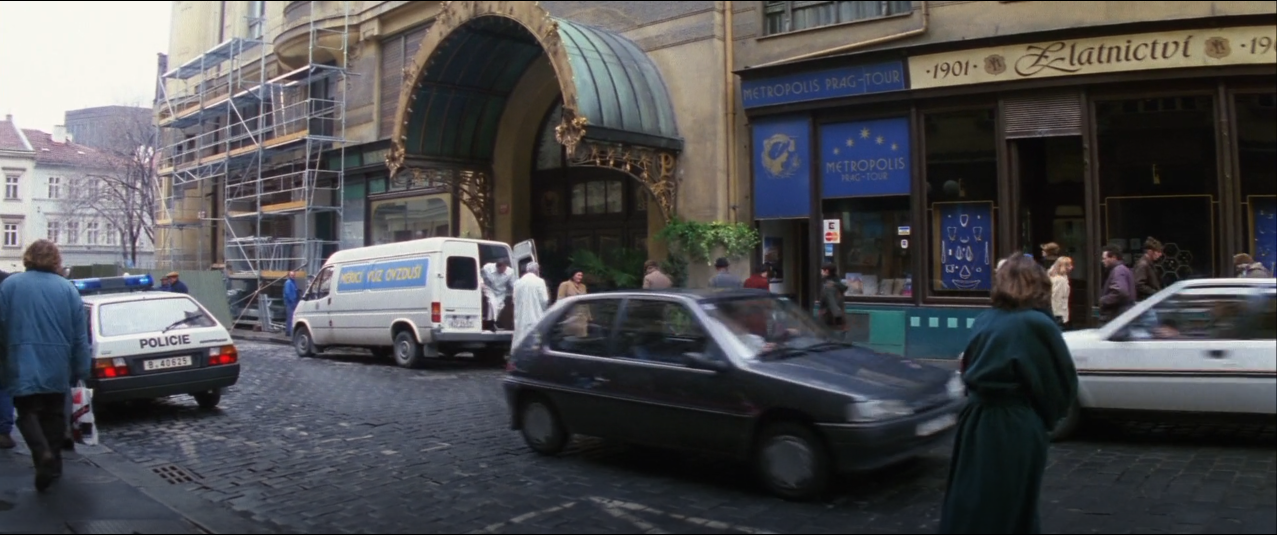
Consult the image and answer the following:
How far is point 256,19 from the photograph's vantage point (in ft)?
92.9

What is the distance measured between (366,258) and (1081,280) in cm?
1122

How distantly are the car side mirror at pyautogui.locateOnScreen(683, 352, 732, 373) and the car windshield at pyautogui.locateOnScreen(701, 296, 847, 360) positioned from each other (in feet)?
0.58

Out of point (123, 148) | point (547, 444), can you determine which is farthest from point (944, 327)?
point (123, 148)

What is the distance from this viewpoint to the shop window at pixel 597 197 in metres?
19.0

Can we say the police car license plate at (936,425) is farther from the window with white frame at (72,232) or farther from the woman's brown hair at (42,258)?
the window with white frame at (72,232)

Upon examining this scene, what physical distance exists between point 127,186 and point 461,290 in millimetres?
18999

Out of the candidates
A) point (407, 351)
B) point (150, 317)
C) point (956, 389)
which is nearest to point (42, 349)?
point (150, 317)

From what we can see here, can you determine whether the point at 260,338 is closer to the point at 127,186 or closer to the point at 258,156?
the point at 258,156

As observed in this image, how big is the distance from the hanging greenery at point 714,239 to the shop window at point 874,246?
1.40m

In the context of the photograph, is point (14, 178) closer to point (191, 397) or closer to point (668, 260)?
point (191, 397)

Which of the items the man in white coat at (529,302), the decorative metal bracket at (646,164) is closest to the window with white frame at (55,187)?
the man in white coat at (529,302)

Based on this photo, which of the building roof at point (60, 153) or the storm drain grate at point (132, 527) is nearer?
the storm drain grate at point (132, 527)

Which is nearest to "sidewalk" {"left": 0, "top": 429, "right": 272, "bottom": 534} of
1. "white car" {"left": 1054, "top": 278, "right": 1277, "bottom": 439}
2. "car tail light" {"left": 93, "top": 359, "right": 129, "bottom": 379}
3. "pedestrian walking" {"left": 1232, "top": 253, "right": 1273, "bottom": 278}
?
"car tail light" {"left": 93, "top": 359, "right": 129, "bottom": 379}

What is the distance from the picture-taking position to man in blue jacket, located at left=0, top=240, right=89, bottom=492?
6.55 m
